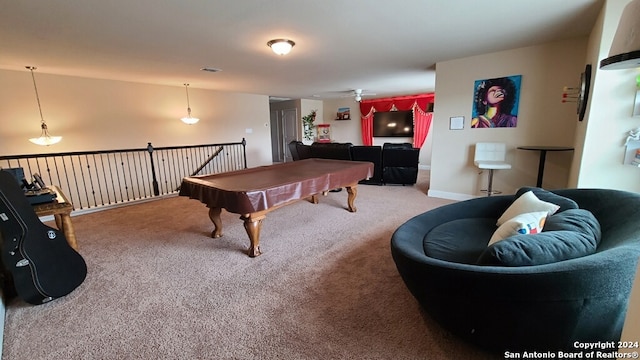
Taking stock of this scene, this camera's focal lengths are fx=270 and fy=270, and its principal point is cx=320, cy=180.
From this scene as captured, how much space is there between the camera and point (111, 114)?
5.26 metres

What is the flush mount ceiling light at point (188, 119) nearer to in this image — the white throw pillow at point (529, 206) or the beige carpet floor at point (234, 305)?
the beige carpet floor at point (234, 305)

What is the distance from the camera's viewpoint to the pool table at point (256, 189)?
2.36m

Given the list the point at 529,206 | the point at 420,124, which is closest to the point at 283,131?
the point at 420,124

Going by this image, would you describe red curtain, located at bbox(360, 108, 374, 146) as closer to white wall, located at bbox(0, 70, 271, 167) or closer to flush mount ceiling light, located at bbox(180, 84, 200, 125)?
white wall, located at bbox(0, 70, 271, 167)

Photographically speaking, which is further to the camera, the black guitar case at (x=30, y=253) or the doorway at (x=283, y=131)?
the doorway at (x=283, y=131)

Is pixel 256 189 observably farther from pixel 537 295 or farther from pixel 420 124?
pixel 420 124

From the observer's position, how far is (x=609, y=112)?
234 centimetres

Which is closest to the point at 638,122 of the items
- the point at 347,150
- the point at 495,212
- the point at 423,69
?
the point at 495,212

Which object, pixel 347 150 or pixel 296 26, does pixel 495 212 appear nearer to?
pixel 296 26

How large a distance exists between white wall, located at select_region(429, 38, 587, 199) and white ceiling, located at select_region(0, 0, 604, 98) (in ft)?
0.83

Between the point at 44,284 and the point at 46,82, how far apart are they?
439 centimetres

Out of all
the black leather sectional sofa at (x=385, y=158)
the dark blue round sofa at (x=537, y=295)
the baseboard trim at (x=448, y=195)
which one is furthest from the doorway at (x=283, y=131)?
the dark blue round sofa at (x=537, y=295)

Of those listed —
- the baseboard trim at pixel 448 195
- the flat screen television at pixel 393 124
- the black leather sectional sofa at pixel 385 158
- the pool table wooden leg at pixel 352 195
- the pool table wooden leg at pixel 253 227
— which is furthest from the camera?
the flat screen television at pixel 393 124

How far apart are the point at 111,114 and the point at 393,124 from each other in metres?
7.14
